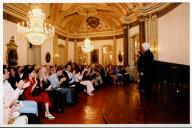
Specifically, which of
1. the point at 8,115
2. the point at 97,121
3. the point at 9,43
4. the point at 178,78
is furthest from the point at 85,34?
the point at 8,115

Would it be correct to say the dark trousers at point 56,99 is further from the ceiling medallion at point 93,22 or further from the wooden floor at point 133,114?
the ceiling medallion at point 93,22

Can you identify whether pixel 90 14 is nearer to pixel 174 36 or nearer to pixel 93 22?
pixel 93 22

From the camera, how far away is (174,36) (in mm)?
8680

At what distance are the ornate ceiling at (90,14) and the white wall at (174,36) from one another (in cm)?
50

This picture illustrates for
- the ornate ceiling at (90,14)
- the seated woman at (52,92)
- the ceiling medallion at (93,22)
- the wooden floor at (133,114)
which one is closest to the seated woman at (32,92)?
the wooden floor at (133,114)

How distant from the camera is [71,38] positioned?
1847cm

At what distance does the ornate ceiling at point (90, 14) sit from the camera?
10.4 metres

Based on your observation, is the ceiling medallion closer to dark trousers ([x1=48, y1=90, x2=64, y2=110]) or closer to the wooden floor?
the wooden floor

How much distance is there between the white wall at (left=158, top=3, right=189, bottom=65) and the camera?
773cm

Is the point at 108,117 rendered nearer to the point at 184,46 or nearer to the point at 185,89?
the point at 185,89

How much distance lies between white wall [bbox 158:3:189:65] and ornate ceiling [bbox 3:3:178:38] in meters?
0.50

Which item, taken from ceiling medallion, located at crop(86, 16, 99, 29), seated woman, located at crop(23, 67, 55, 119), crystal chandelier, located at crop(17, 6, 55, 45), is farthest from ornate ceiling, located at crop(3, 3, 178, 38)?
seated woman, located at crop(23, 67, 55, 119)

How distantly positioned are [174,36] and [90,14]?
359 inches

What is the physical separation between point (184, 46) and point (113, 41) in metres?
10.3
